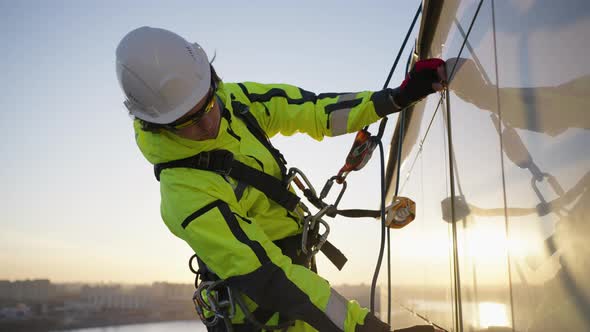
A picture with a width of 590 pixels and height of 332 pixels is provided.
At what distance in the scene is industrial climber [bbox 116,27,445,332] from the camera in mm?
2076

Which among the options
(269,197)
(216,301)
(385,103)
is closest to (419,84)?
(385,103)

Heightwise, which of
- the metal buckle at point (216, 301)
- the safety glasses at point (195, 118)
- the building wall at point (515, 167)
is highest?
the safety glasses at point (195, 118)

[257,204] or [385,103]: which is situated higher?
[385,103]

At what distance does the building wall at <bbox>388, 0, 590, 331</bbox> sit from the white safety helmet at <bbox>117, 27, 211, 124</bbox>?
1.17m

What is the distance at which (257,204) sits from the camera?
249cm

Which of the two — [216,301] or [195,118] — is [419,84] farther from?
[216,301]

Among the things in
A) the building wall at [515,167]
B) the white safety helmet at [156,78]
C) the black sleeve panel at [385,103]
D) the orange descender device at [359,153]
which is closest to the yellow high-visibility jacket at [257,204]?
the black sleeve panel at [385,103]

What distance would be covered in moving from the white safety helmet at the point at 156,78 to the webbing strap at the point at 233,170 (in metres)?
0.19

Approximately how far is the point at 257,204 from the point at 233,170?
249mm

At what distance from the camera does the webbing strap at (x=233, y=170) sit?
7.47ft

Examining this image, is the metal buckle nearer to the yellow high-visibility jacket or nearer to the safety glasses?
the yellow high-visibility jacket

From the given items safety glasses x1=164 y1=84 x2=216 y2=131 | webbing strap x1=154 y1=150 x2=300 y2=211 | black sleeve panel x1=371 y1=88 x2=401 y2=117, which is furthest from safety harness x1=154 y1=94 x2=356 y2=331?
black sleeve panel x1=371 y1=88 x2=401 y2=117

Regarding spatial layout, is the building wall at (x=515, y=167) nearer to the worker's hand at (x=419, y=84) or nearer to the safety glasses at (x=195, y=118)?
the worker's hand at (x=419, y=84)

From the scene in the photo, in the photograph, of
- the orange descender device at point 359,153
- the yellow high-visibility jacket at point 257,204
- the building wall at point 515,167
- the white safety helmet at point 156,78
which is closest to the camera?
the building wall at point 515,167
